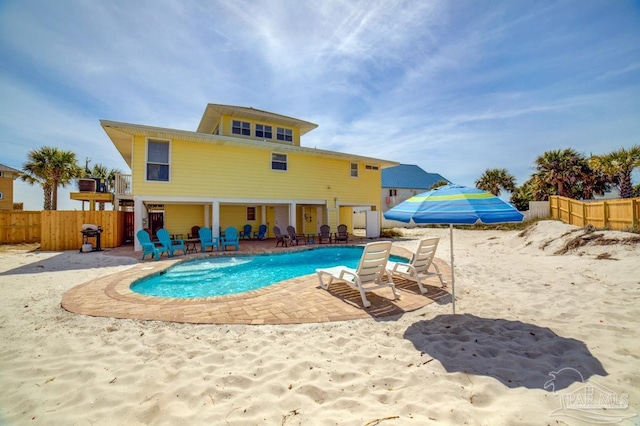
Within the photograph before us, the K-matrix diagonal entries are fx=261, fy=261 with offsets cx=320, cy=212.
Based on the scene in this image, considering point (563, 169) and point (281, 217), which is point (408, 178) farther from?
point (281, 217)

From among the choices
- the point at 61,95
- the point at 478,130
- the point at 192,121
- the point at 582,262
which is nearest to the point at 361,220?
the point at 478,130

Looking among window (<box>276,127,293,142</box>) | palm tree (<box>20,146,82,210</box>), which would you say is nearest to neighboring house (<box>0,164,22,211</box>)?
palm tree (<box>20,146,82,210</box>)

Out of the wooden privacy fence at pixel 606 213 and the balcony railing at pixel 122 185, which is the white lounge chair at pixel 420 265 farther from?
the balcony railing at pixel 122 185

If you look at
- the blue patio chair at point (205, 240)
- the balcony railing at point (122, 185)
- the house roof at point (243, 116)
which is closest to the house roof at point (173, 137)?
the balcony railing at point (122, 185)

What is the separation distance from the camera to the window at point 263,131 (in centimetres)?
1762

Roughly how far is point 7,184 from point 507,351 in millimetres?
44318

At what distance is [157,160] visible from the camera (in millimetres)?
13148

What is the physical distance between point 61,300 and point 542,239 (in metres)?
17.8

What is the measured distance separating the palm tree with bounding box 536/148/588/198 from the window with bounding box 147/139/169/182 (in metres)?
32.3

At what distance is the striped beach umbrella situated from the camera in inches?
146

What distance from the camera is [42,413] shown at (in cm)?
227

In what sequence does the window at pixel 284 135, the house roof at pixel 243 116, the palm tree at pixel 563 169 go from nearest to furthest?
the house roof at pixel 243 116, the window at pixel 284 135, the palm tree at pixel 563 169

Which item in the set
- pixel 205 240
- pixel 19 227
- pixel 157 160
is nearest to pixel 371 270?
pixel 205 240

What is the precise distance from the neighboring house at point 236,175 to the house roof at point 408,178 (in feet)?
65.3
